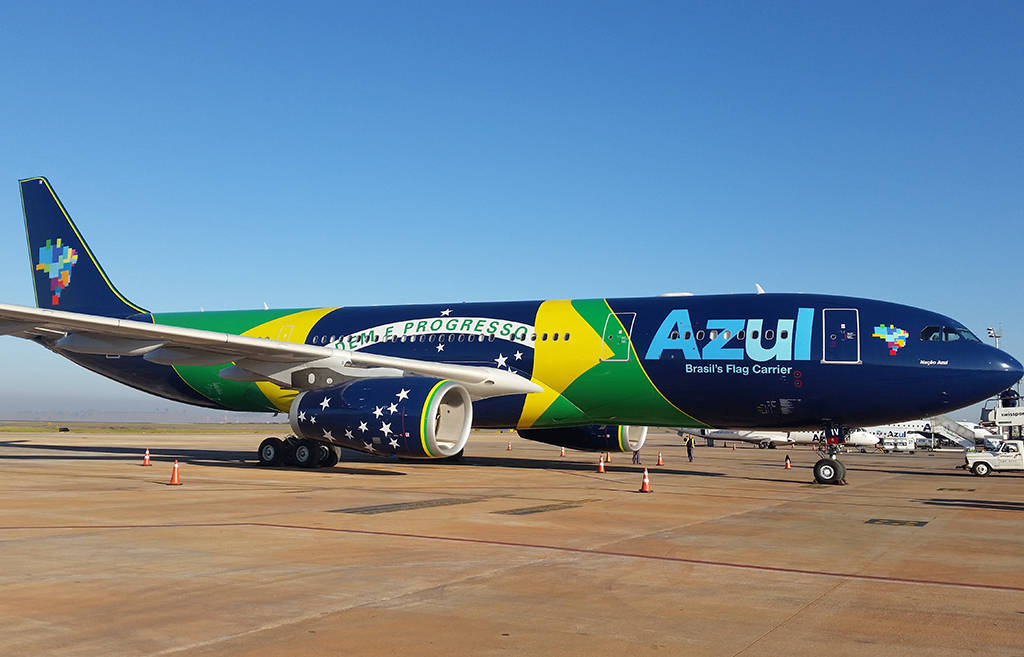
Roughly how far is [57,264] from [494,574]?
25008 mm

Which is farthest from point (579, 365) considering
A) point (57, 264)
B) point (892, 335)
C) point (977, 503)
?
point (57, 264)

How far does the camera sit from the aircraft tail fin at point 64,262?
92.1 feet

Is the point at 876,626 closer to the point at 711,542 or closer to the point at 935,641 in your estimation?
the point at 935,641

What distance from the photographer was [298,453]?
2228 centimetres

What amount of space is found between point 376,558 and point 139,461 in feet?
59.9

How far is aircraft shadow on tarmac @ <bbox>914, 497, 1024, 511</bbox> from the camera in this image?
15.9 metres

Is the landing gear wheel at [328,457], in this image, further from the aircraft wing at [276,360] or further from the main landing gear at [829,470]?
the main landing gear at [829,470]

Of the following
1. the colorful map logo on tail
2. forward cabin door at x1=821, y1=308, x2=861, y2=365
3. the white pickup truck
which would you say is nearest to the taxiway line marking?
forward cabin door at x1=821, y1=308, x2=861, y2=365

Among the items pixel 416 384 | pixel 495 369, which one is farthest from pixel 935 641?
pixel 495 369

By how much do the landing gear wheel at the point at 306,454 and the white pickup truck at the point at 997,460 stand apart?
68.2ft

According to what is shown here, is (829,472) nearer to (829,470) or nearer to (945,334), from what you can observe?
(829,470)

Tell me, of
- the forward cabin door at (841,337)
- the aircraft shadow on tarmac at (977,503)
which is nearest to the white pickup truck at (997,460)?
the aircraft shadow on tarmac at (977,503)

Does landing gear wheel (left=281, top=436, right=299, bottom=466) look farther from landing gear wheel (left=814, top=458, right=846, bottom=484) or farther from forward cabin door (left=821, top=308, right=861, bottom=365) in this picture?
forward cabin door (left=821, top=308, right=861, bottom=365)

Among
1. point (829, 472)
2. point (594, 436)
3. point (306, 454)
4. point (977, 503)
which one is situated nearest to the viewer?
point (977, 503)
